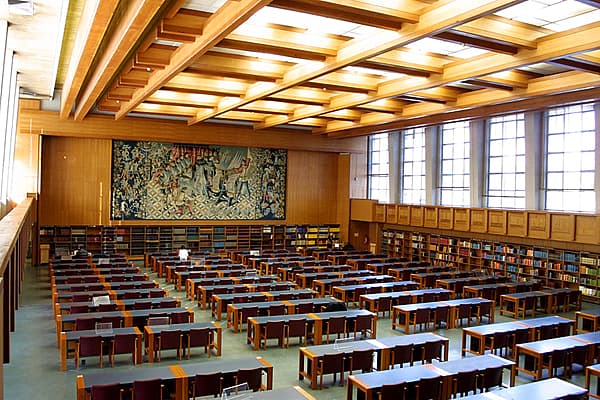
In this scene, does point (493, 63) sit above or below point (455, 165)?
above

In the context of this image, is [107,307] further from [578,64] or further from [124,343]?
[578,64]

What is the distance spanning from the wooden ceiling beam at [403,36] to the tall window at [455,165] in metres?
12.5

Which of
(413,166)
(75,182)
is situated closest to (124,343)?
(75,182)

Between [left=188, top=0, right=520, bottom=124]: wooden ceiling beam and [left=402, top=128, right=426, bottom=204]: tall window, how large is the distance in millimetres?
13695

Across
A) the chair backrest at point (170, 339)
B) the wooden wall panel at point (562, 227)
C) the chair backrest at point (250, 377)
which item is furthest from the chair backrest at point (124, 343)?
the wooden wall panel at point (562, 227)

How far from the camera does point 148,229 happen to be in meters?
23.7

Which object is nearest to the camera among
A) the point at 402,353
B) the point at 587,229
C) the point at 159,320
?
the point at 402,353

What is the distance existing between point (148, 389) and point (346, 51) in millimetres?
7411

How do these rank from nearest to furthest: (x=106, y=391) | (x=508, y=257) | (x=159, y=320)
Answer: (x=106, y=391) → (x=159, y=320) → (x=508, y=257)

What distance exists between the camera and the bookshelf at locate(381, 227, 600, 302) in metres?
17.1

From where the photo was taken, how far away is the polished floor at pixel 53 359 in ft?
28.0

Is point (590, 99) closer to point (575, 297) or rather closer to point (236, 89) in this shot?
point (575, 297)

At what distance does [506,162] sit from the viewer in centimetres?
2167

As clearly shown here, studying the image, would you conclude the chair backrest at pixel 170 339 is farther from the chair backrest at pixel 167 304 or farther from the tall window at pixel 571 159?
the tall window at pixel 571 159
